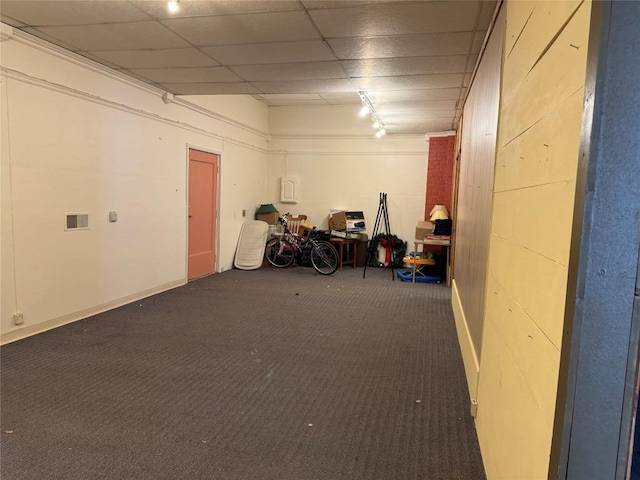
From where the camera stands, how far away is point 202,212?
250 inches

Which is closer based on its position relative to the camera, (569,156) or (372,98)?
(569,156)

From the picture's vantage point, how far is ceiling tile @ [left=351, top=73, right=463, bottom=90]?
14.1 ft

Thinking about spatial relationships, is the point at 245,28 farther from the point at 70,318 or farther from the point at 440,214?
the point at 440,214

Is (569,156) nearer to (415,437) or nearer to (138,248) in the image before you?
(415,437)

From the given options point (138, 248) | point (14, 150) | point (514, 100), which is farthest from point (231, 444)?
point (138, 248)

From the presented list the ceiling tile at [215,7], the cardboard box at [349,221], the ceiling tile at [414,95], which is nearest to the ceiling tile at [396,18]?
the ceiling tile at [215,7]

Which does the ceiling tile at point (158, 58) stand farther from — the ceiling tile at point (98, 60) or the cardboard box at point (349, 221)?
the cardboard box at point (349, 221)

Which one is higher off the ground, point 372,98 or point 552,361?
point 372,98

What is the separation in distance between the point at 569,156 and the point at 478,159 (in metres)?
2.42

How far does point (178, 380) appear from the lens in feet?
9.41

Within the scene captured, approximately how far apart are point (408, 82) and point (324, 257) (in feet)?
11.1

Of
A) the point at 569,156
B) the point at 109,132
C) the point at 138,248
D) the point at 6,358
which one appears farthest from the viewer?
the point at 138,248

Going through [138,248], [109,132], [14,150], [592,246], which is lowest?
[138,248]

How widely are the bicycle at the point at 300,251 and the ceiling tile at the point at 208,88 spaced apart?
2946 mm
